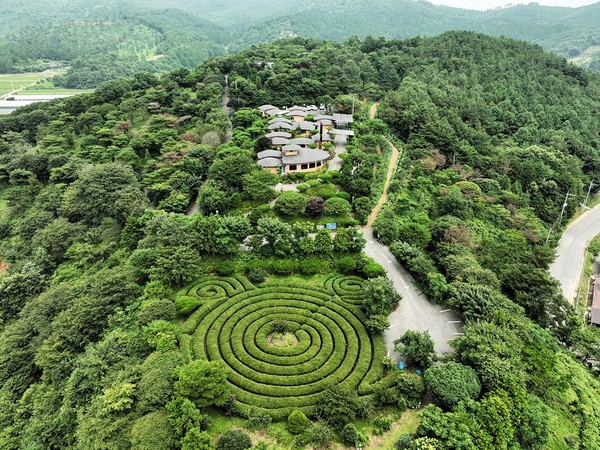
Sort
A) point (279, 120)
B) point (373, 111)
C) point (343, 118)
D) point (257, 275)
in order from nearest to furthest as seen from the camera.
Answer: point (257, 275), point (279, 120), point (343, 118), point (373, 111)

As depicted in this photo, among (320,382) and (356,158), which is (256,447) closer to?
(320,382)

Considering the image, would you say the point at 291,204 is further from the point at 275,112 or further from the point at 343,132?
the point at 275,112

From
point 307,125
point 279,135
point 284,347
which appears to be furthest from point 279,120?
point 284,347

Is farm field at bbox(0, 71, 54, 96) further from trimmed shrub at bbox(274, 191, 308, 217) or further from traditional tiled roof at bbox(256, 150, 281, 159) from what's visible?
trimmed shrub at bbox(274, 191, 308, 217)

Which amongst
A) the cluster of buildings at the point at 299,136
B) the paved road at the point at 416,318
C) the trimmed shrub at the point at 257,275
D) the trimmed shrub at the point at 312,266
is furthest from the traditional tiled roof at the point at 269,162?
the paved road at the point at 416,318

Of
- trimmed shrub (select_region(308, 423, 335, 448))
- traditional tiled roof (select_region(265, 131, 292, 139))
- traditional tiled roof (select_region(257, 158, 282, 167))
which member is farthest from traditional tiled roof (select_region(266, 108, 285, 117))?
trimmed shrub (select_region(308, 423, 335, 448))

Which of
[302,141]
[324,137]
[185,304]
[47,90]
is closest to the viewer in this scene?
[185,304]

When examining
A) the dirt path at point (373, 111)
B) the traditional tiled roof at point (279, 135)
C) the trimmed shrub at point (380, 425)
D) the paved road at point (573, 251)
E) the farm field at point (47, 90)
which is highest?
the traditional tiled roof at point (279, 135)

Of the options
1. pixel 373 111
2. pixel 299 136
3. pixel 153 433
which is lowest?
pixel 153 433

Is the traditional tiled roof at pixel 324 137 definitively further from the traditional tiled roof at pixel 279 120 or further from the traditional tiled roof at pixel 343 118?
the traditional tiled roof at pixel 279 120
